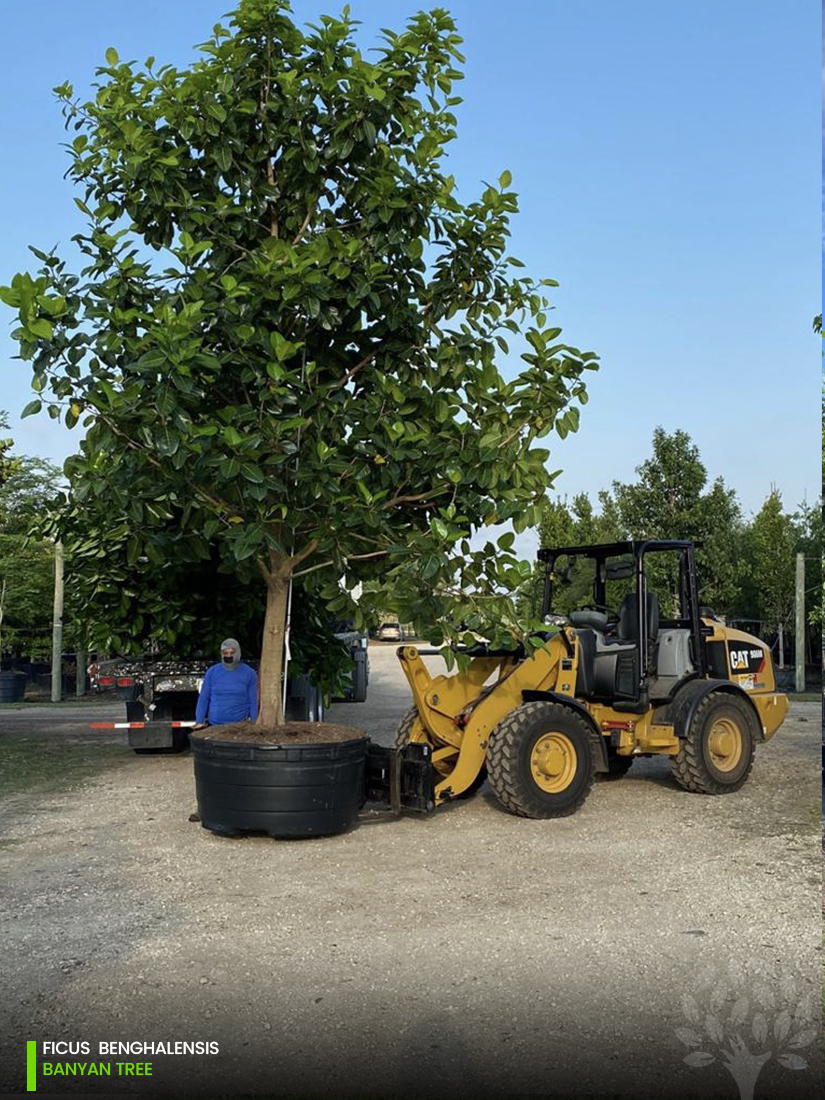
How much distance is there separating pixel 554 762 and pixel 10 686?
1957 cm

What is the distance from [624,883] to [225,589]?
6297mm

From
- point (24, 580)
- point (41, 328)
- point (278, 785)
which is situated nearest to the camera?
point (41, 328)

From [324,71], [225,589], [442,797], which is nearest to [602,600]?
[442,797]

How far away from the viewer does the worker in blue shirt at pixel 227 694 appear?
373 inches

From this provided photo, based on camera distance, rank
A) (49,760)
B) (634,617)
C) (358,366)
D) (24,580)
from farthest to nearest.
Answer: (24,580)
(49,760)
(634,617)
(358,366)

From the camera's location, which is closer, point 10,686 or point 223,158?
point 223,158

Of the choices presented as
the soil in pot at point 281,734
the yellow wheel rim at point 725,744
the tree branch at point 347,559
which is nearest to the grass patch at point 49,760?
the soil in pot at point 281,734

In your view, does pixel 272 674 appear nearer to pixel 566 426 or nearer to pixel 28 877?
pixel 28 877

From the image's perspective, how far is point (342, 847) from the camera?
8211 millimetres

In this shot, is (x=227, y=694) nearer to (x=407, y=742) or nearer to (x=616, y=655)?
(x=407, y=742)

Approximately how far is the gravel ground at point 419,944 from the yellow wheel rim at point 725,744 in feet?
1.50

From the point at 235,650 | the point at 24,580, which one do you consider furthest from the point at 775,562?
the point at 235,650

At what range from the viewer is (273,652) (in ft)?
29.4

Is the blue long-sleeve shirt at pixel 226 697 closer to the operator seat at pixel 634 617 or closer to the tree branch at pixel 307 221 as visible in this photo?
the operator seat at pixel 634 617
